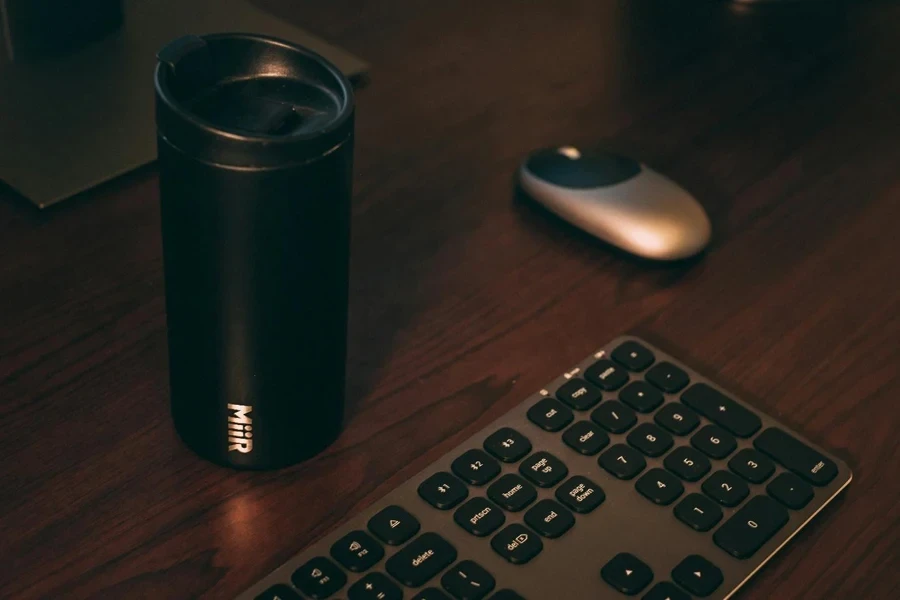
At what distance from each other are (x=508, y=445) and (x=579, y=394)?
0.17 ft

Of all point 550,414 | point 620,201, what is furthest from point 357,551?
point 620,201

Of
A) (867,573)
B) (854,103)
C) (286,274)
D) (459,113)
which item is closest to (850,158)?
(854,103)

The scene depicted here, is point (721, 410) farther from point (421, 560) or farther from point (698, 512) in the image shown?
point (421, 560)

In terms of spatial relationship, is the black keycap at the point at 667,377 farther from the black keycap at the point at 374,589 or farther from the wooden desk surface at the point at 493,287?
the black keycap at the point at 374,589

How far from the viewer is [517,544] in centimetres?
50

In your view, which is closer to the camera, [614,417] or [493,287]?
[614,417]

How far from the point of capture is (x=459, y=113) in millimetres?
818

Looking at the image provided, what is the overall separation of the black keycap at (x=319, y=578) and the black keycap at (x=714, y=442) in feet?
0.60

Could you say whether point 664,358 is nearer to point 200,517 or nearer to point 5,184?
point 200,517

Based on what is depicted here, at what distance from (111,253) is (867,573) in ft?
1.39

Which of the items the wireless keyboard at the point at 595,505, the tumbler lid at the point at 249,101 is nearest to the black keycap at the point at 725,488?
the wireless keyboard at the point at 595,505

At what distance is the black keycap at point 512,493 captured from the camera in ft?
1.69

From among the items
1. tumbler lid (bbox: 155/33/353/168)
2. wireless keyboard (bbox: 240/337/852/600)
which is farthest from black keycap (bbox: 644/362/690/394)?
tumbler lid (bbox: 155/33/353/168)

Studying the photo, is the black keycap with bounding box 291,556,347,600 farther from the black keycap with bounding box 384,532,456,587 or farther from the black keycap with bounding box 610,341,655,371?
the black keycap with bounding box 610,341,655,371
